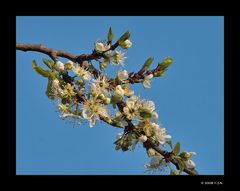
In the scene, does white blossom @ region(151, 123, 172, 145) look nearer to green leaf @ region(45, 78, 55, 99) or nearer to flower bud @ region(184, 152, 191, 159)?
flower bud @ region(184, 152, 191, 159)

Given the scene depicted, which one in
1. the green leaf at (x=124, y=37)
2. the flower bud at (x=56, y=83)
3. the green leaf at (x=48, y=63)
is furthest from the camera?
the green leaf at (x=124, y=37)

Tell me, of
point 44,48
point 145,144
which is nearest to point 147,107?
point 145,144

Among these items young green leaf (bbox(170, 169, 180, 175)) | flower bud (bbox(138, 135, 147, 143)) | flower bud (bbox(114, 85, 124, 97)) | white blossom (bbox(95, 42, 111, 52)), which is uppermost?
white blossom (bbox(95, 42, 111, 52))

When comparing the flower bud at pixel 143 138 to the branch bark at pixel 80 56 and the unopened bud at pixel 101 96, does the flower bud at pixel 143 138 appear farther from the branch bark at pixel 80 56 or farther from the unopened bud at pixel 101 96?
the unopened bud at pixel 101 96

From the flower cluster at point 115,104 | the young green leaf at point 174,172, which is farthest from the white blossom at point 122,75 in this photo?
the young green leaf at point 174,172

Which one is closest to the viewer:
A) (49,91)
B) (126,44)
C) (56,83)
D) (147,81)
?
(56,83)

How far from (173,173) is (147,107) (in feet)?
2.39

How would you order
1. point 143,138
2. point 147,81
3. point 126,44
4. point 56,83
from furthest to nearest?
point 126,44 → point 147,81 → point 56,83 → point 143,138

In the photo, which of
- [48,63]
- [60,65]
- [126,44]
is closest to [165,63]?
[126,44]

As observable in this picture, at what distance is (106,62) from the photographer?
586 centimetres

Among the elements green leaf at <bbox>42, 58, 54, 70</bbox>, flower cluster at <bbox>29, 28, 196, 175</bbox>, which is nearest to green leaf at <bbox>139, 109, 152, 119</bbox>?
flower cluster at <bbox>29, 28, 196, 175</bbox>

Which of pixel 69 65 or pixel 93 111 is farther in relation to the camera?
pixel 69 65

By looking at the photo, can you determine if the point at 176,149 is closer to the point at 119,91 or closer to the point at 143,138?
the point at 143,138

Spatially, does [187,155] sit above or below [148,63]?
below
